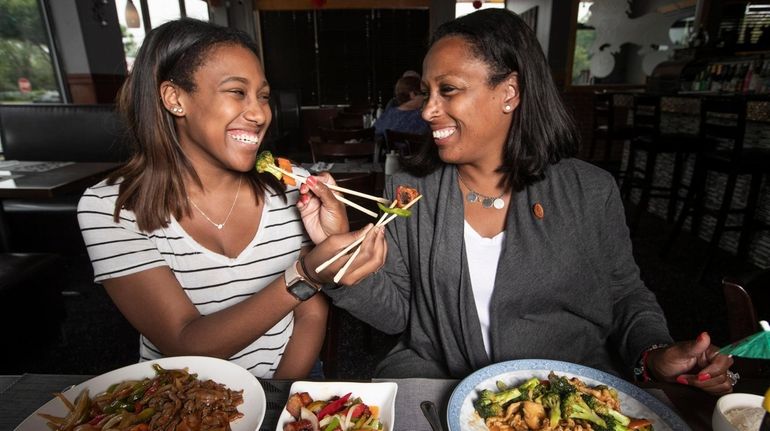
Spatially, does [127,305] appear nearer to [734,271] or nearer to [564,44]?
[734,271]

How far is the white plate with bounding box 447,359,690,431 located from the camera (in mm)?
889

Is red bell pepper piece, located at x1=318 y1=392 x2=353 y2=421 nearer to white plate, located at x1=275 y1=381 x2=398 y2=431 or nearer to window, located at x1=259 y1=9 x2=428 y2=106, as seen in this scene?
white plate, located at x1=275 y1=381 x2=398 y2=431

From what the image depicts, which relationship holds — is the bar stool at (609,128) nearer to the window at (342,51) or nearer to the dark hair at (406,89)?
the dark hair at (406,89)

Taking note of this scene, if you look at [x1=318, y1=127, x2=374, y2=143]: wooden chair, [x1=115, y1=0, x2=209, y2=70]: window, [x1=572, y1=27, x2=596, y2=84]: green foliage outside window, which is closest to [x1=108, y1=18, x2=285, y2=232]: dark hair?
[x1=318, y1=127, x2=374, y2=143]: wooden chair

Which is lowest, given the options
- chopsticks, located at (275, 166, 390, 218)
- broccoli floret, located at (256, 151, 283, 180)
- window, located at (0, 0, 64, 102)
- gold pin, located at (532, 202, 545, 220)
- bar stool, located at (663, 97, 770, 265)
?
bar stool, located at (663, 97, 770, 265)

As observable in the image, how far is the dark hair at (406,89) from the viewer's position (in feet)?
16.3

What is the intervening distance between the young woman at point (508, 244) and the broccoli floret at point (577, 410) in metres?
0.46

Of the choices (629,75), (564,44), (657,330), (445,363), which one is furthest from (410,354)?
(629,75)

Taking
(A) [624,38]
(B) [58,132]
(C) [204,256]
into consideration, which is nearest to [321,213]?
(C) [204,256]

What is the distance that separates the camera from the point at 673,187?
5.00m

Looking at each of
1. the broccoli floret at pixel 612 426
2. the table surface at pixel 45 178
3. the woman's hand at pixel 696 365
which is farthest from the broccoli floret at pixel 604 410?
the table surface at pixel 45 178

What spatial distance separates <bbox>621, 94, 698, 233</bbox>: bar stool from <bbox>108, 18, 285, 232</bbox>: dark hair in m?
4.64

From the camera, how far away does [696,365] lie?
106 cm

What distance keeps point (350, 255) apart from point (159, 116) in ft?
2.66
